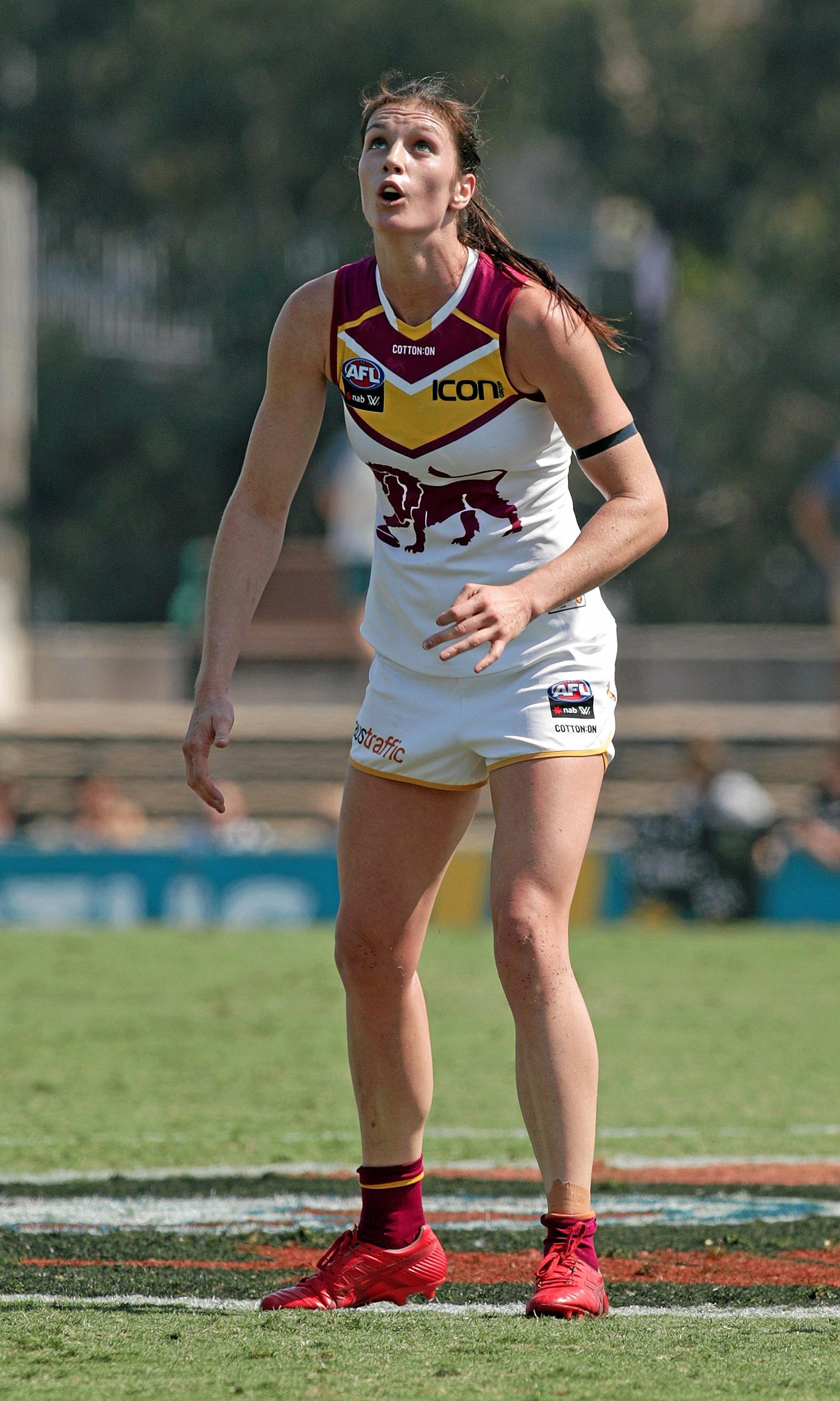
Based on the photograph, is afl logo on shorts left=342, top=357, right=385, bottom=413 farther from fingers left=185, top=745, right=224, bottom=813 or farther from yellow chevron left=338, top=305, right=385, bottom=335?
fingers left=185, top=745, right=224, bottom=813

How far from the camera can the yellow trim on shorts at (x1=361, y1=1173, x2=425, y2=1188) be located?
3758 millimetres

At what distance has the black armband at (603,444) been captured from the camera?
3535 millimetres

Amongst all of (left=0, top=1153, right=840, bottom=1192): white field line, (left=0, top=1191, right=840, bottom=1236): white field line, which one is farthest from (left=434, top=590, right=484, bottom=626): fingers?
(left=0, top=1153, right=840, bottom=1192): white field line

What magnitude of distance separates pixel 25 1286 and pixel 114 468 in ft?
85.0

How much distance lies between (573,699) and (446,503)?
0.45 m

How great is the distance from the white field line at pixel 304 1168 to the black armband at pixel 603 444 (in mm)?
2422

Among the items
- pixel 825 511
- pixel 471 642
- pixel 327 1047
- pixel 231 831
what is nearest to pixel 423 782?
pixel 471 642

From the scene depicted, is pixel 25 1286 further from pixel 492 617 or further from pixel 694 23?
pixel 694 23

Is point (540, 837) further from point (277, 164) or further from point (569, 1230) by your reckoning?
point (277, 164)

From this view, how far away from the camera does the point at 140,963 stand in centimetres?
1045

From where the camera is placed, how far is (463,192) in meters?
3.64

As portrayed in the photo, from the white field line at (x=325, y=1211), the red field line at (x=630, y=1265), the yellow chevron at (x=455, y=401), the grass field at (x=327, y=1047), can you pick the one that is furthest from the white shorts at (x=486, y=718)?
the grass field at (x=327, y=1047)

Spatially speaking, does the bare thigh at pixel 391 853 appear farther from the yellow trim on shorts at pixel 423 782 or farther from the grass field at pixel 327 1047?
the grass field at pixel 327 1047

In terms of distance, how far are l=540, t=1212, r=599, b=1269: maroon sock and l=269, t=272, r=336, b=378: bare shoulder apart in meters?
1.71
